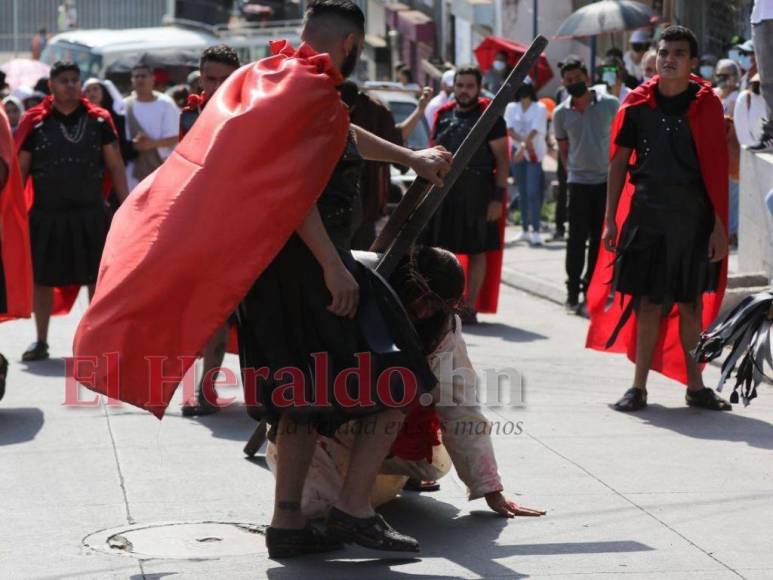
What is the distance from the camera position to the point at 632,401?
8367 mm

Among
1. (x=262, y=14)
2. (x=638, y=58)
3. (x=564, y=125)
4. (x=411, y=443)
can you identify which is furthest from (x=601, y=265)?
(x=262, y=14)

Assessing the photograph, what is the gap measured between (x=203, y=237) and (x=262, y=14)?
34.3m

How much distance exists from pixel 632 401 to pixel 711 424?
0.50m

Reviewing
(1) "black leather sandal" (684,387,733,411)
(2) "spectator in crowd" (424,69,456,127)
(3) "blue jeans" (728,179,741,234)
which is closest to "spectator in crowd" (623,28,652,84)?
(3) "blue jeans" (728,179,741,234)

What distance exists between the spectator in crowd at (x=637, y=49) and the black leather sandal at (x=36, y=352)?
7.85 metres

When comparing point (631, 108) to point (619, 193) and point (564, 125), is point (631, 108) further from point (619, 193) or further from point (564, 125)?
point (564, 125)

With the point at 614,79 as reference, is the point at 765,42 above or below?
above

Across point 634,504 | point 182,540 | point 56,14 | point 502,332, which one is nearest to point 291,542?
point 182,540

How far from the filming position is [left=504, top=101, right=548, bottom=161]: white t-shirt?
1739 centimetres

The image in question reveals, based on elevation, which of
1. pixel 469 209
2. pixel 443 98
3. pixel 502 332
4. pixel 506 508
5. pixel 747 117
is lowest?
pixel 502 332

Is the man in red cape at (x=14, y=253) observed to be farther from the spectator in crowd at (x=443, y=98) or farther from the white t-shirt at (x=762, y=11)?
the spectator in crowd at (x=443, y=98)

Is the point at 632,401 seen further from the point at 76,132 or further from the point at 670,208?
the point at 76,132

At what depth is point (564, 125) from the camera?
12.9 m

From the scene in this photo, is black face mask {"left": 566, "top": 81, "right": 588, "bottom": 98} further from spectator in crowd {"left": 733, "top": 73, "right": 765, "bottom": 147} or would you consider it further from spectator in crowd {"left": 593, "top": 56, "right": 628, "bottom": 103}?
spectator in crowd {"left": 593, "top": 56, "right": 628, "bottom": 103}
